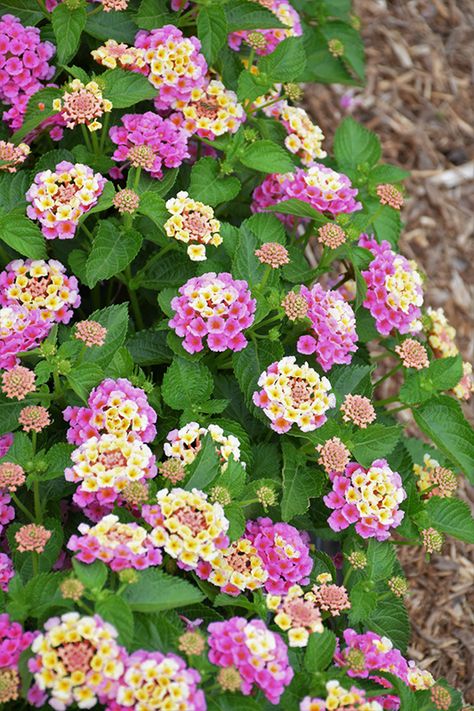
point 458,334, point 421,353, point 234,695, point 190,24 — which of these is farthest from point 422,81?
point 234,695

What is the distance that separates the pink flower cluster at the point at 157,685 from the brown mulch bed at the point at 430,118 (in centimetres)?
196

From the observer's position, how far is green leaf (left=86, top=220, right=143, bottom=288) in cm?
229

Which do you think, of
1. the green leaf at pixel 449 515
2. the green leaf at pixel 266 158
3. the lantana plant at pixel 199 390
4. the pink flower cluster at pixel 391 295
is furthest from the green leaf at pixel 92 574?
the green leaf at pixel 266 158

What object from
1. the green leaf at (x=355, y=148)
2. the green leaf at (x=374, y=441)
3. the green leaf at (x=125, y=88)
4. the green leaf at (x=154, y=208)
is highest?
the green leaf at (x=125, y=88)

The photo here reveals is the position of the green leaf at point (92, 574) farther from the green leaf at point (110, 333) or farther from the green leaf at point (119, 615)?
the green leaf at point (110, 333)

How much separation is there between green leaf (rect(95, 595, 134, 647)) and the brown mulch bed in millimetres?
1989

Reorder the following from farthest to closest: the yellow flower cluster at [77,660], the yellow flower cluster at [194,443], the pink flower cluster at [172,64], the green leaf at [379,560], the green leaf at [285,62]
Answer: the green leaf at [285,62]
the pink flower cluster at [172,64]
the green leaf at [379,560]
the yellow flower cluster at [194,443]
the yellow flower cluster at [77,660]

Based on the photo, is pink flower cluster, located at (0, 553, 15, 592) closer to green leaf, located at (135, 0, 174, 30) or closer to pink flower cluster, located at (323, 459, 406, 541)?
pink flower cluster, located at (323, 459, 406, 541)

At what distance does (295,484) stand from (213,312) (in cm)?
46

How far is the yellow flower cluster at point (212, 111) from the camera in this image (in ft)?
8.32

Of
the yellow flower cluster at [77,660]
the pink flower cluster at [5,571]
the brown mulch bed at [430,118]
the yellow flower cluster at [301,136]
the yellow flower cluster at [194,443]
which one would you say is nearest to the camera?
the yellow flower cluster at [77,660]

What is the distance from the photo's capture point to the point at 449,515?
7.66ft

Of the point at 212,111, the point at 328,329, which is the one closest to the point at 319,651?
the point at 328,329

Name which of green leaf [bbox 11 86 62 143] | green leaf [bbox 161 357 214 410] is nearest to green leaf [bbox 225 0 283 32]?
green leaf [bbox 11 86 62 143]
